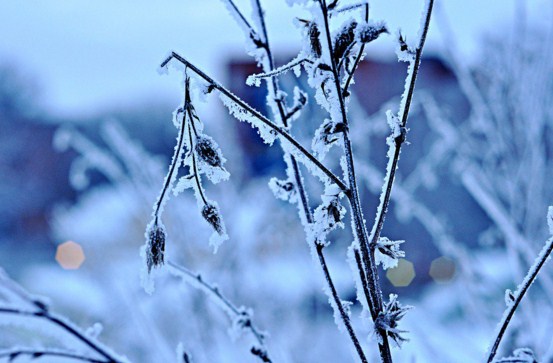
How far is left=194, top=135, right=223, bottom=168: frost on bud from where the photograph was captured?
830 mm

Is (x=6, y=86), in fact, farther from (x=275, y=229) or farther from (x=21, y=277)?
(x=275, y=229)

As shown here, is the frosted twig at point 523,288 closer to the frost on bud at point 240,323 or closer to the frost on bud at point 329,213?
the frost on bud at point 329,213

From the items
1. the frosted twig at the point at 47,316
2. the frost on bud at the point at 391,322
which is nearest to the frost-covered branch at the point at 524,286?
the frost on bud at the point at 391,322

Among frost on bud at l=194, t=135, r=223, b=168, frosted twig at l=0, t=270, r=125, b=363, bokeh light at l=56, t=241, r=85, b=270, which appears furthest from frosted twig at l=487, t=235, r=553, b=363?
bokeh light at l=56, t=241, r=85, b=270

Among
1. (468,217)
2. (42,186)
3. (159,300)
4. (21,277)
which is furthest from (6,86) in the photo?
(159,300)

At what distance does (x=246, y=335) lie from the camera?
43.0 inches

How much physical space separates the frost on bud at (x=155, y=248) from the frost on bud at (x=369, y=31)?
427 millimetres

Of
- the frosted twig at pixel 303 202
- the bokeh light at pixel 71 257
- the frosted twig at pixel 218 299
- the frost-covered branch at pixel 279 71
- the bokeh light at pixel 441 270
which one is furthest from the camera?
the bokeh light at pixel 441 270

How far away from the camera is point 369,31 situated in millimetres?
776

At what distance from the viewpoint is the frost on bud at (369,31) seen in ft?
2.54

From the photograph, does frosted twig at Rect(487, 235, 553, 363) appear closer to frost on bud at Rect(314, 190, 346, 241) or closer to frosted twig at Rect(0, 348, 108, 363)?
frost on bud at Rect(314, 190, 346, 241)

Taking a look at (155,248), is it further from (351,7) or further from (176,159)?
(351,7)

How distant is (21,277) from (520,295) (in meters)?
14.9

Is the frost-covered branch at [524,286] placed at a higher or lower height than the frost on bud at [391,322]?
higher
